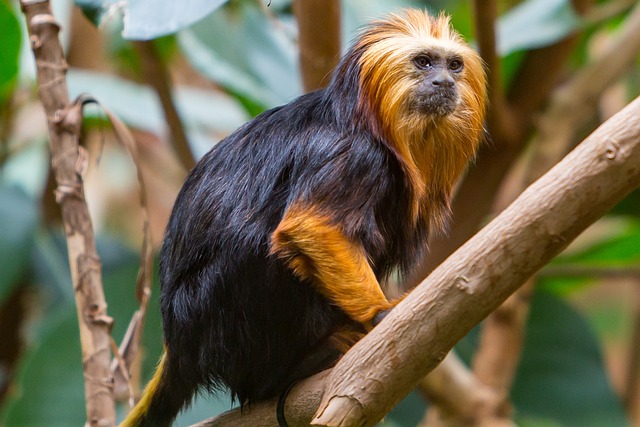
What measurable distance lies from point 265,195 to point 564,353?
2.08m

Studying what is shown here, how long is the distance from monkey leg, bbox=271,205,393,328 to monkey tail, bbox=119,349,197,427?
0.44m

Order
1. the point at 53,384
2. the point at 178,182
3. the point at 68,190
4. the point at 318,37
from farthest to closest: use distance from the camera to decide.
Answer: the point at 178,182 → the point at 53,384 → the point at 318,37 → the point at 68,190

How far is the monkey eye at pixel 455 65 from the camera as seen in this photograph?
1.87 metres

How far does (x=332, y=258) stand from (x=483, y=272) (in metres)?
0.41

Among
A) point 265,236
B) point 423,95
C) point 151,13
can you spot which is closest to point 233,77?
point 151,13

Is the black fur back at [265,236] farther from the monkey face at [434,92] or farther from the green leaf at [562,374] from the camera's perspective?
the green leaf at [562,374]

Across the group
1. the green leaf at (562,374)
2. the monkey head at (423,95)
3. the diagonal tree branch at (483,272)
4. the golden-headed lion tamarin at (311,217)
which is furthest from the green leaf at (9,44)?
the green leaf at (562,374)

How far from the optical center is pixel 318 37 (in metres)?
2.26

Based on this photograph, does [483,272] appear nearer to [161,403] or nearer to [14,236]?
[161,403]

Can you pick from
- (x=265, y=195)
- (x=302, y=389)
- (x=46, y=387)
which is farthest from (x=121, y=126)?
(x=46, y=387)

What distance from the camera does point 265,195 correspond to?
5.60ft

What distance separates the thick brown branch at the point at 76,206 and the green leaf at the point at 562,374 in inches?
80.6

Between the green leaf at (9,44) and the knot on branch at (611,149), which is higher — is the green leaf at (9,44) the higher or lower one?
the higher one

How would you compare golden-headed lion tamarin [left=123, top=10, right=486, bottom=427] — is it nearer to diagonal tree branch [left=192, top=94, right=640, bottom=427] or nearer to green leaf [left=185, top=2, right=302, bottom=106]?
diagonal tree branch [left=192, top=94, right=640, bottom=427]
